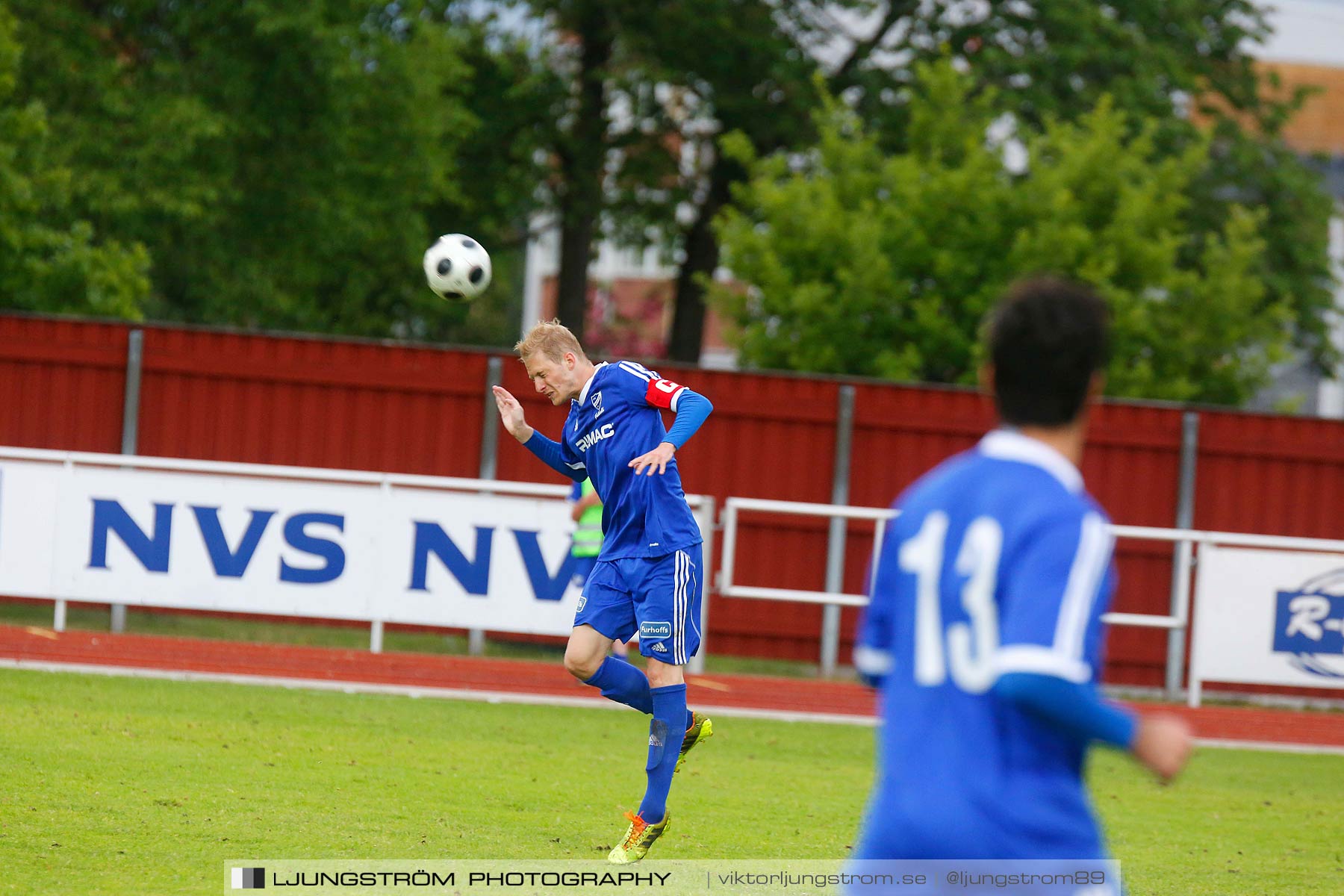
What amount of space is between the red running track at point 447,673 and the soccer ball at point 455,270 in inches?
137

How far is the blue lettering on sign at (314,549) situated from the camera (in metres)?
11.5

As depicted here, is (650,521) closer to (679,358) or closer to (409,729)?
(409,729)

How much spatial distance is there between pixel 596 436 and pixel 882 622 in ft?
12.3

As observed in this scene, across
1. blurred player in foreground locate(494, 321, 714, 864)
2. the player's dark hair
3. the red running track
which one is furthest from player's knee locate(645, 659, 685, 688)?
the red running track

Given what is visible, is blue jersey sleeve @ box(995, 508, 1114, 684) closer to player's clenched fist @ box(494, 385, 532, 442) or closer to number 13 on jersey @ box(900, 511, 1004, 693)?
number 13 on jersey @ box(900, 511, 1004, 693)

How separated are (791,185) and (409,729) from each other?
12.6 metres

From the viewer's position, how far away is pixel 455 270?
28.2ft

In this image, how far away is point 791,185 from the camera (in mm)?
20016

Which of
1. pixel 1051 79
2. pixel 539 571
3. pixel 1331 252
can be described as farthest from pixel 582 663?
pixel 1331 252

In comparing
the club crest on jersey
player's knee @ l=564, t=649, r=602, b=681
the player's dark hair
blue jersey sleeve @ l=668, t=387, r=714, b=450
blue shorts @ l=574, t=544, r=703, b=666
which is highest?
the player's dark hair

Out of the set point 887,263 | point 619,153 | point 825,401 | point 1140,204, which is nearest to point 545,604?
point 825,401

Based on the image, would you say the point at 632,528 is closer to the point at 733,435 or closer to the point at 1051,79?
the point at 733,435

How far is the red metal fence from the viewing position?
44.8 ft

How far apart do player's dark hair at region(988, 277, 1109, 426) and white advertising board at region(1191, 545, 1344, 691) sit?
33.1 ft
